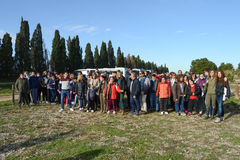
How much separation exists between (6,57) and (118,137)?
3350 centimetres

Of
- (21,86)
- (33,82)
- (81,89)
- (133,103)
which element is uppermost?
(33,82)

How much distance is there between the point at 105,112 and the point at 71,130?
315 centimetres

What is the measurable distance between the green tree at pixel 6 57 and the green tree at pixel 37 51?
3843 mm

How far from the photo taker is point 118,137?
5.27m

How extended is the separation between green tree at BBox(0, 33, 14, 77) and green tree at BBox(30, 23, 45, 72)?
3.84m

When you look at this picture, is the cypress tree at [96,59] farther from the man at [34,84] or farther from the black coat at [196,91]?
the black coat at [196,91]

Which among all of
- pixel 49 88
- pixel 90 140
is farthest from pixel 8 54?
pixel 90 140

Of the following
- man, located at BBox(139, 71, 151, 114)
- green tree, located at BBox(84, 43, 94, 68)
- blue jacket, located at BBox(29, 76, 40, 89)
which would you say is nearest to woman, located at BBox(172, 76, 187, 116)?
man, located at BBox(139, 71, 151, 114)

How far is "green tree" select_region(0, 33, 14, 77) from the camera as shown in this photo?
30.5 metres

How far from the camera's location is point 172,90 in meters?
8.62

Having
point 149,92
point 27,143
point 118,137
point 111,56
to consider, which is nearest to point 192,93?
point 149,92

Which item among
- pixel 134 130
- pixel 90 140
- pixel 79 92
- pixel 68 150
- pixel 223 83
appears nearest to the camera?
pixel 68 150

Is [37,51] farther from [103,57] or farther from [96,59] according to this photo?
[103,57]

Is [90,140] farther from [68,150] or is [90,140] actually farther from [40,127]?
[40,127]
